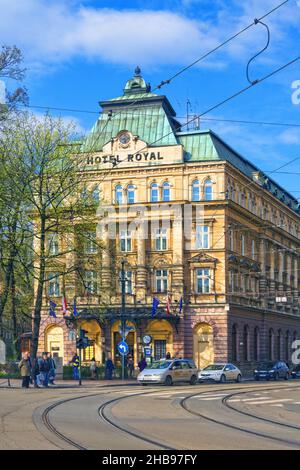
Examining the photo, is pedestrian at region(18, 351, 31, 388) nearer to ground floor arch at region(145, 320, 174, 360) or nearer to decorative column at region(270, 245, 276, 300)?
ground floor arch at region(145, 320, 174, 360)

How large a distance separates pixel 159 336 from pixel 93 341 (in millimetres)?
5600

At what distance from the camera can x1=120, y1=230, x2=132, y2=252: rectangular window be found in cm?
6494

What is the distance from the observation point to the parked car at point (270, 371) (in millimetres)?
56500

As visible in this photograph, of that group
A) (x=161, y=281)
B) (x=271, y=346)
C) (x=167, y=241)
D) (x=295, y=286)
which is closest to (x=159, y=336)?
(x=161, y=281)

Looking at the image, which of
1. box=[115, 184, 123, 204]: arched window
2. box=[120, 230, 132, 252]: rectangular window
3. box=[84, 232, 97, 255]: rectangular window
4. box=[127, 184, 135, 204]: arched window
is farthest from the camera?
box=[115, 184, 123, 204]: arched window

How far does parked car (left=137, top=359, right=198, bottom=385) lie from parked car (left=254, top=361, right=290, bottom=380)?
11438 millimetres

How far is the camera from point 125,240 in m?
65.1

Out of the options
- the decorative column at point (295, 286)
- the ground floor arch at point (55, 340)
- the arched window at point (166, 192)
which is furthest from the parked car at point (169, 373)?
the decorative column at point (295, 286)

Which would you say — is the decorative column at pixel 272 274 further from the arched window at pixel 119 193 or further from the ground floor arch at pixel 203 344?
the arched window at pixel 119 193

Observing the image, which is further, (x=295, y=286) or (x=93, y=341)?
(x=295, y=286)

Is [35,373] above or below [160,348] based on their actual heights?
above

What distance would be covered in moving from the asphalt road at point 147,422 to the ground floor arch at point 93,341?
1358 inches

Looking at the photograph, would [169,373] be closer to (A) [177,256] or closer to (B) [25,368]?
(B) [25,368]

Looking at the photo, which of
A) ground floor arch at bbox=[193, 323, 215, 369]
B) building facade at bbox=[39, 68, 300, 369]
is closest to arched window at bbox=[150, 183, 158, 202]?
building facade at bbox=[39, 68, 300, 369]
